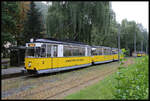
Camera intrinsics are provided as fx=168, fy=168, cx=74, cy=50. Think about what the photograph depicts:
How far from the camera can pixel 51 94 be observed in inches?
298

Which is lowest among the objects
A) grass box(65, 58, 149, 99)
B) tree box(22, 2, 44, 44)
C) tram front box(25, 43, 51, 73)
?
grass box(65, 58, 149, 99)

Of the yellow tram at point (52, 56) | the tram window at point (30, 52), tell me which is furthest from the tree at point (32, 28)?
the tram window at point (30, 52)

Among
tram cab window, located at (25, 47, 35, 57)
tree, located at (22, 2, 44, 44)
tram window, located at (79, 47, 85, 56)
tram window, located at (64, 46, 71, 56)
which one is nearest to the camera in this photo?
tram cab window, located at (25, 47, 35, 57)

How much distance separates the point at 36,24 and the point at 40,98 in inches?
794

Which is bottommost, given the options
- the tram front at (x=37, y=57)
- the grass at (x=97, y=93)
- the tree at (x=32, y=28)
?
the grass at (x=97, y=93)

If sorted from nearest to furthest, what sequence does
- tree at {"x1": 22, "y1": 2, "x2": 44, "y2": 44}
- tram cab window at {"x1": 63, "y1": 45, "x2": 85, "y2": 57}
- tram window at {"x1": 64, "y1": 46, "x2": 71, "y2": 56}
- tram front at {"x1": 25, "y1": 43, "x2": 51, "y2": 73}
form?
tram front at {"x1": 25, "y1": 43, "x2": 51, "y2": 73} → tram window at {"x1": 64, "y1": 46, "x2": 71, "y2": 56} → tram cab window at {"x1": 63, "y1": 45, "x2": 85, "y2": 57} → tree at {"x1": 22, "y1": 2, "x2": 44, "y2": 44}

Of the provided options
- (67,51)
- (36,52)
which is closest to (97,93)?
(36,52)

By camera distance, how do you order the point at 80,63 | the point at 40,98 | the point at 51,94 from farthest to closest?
the point at 80,63, the point at 51,94, the point at 40,98

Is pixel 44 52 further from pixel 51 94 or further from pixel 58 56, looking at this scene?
pixel 51 94

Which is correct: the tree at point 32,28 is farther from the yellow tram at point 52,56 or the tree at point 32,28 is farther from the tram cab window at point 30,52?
the tram cab window at point 30,52

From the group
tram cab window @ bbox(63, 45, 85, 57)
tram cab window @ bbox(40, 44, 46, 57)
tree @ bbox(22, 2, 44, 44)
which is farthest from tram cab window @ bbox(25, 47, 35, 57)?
tree @ bbox(22, 2, 44, 44)

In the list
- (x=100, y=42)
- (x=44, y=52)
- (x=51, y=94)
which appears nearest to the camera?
(x=51, y=94)

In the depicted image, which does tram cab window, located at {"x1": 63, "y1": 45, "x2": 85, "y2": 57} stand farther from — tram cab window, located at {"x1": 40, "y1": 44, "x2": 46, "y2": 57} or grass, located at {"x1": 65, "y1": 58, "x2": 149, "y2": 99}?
grass, located at {"x1": 65, "y1": 58, "x2": 149, "y2": 99}

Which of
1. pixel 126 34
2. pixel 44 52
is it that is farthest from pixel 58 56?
pixel 126 34
